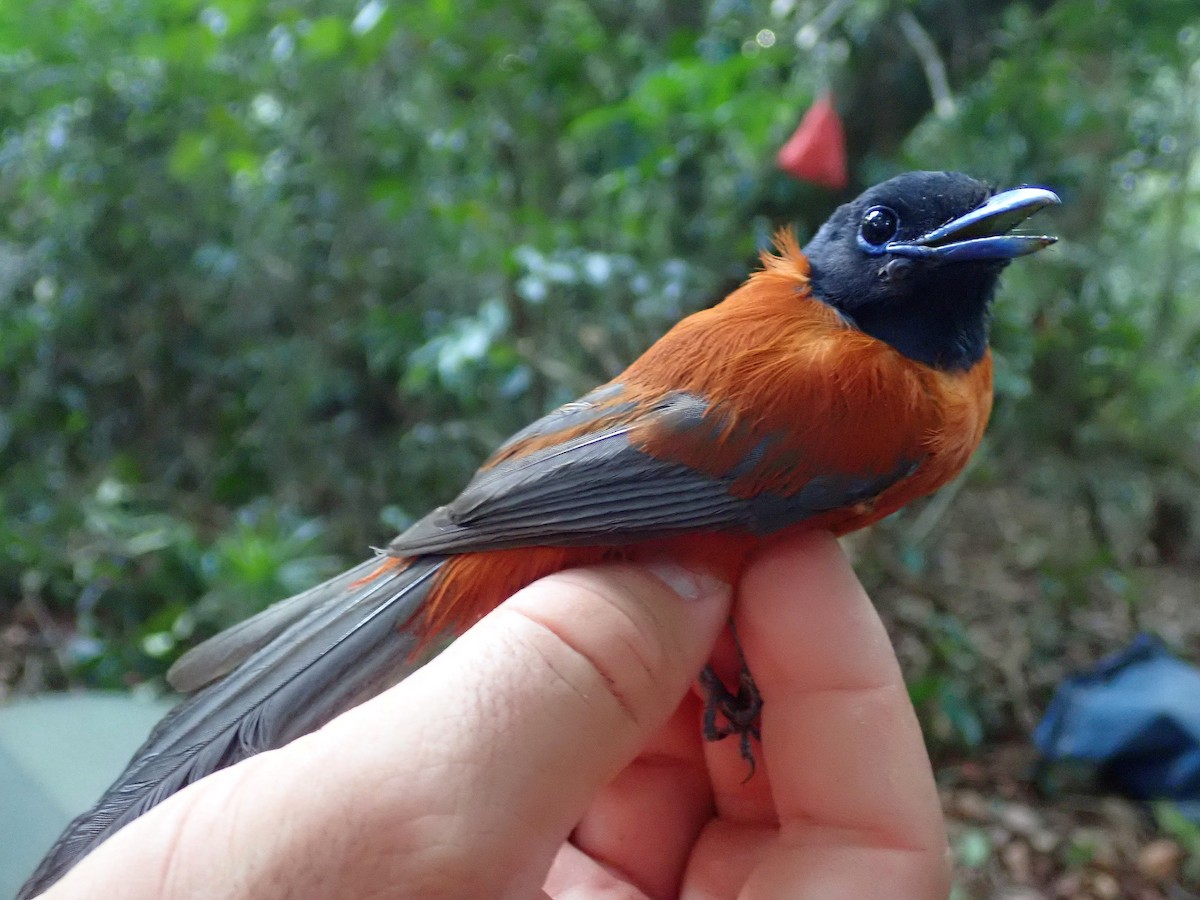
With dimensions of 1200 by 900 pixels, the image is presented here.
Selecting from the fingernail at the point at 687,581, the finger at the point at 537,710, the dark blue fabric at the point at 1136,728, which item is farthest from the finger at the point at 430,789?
the dark blue fabric at the point at 1136,728

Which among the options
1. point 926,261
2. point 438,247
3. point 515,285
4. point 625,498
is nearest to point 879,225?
point 926,261

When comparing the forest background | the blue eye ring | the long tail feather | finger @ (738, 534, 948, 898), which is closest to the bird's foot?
finger @ (738, 534, 948, 898)

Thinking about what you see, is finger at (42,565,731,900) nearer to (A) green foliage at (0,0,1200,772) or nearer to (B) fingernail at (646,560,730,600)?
(B) fingernail at (646,560,730,600)

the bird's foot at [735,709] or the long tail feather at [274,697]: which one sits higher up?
the long tail feather at [274,697]

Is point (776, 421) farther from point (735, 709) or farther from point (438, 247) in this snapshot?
point (438, 247)

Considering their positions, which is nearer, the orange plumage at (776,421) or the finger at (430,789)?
the finger at (430,789)

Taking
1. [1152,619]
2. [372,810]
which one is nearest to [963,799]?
[1152,619]

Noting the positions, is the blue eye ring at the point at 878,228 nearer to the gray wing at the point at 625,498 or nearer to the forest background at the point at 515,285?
the gray wing at the point at 625,498
